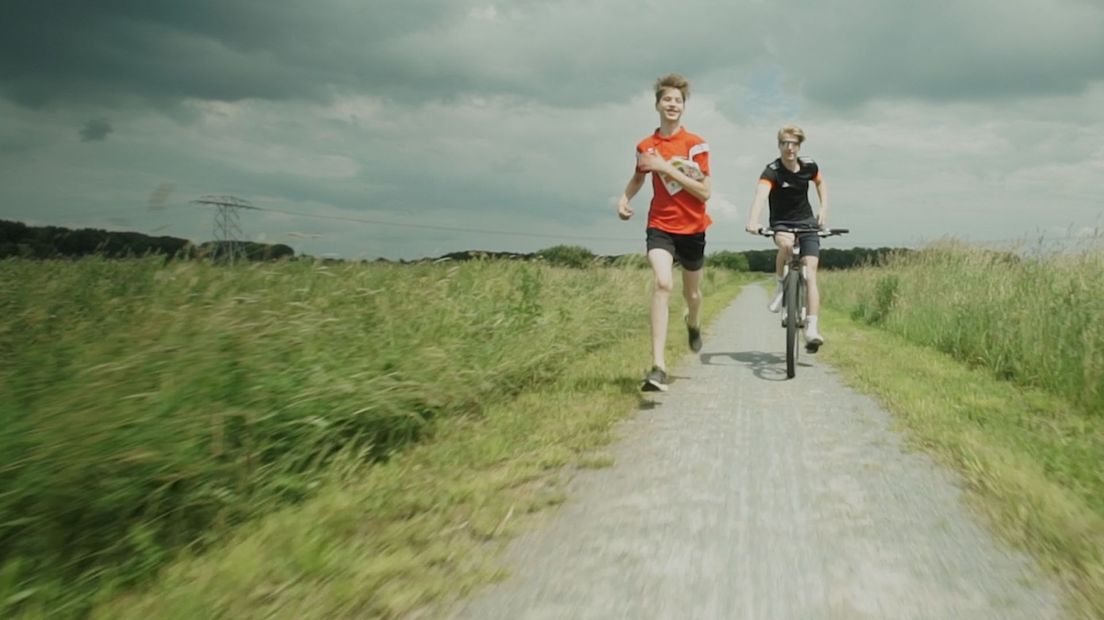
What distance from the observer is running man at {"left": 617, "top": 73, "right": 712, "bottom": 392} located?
544 cm

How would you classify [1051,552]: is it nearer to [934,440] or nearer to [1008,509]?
[1008,509]

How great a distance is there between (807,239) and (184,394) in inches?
243

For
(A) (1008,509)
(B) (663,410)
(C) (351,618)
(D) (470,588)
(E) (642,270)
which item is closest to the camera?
(C) (351,618)

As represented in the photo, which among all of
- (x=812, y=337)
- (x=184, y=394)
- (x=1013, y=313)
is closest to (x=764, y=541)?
(x=184, y=394)

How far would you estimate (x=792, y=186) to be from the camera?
7379 mm

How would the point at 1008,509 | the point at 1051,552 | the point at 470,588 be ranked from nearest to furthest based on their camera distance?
1. the point at 470,588
2. the point at 1051,552
3. the point at 1008,509

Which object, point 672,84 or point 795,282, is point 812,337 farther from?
point 672,84

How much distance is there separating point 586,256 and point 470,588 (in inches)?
478

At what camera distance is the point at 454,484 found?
3082mm

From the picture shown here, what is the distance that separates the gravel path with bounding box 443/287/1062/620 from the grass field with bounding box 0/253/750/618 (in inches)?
9.9

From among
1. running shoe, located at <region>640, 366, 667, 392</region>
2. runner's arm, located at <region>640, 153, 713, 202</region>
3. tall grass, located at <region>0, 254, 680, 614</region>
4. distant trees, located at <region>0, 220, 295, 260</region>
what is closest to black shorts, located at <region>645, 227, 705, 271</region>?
runner's arm, located at <region>640, 153, 713, 202</region>

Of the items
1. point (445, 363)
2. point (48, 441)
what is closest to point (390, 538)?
point (48, 441)

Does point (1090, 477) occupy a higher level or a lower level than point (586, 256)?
lower

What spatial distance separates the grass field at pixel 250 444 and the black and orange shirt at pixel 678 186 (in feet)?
5.04
